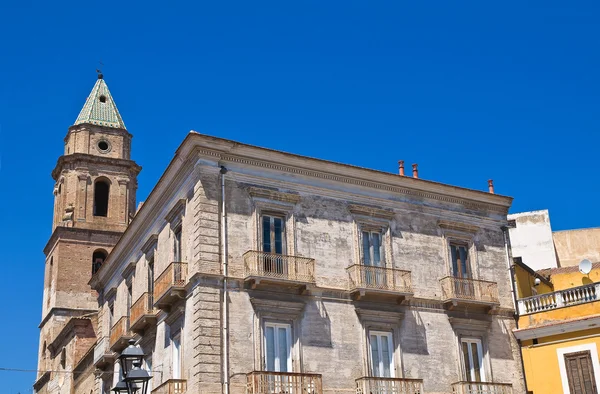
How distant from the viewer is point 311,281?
22594 millimetres

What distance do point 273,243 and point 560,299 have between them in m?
9.97

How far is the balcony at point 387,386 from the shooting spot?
22.2 metres

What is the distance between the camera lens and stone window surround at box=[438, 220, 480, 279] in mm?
26250


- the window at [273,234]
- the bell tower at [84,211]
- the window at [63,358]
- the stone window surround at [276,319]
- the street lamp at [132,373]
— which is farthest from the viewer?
the bell tower at [84,211]

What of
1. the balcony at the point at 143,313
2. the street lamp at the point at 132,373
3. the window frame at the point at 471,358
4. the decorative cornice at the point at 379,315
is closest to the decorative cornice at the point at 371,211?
the decorative cornice at the point at 379,315

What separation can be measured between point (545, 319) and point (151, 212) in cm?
1345

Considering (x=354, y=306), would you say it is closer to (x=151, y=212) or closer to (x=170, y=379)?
(x=170, y=379)

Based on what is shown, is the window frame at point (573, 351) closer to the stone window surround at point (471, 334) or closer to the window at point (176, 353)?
the stone window surround at point (471, 334)

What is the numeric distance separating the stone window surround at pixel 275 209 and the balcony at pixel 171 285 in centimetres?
230

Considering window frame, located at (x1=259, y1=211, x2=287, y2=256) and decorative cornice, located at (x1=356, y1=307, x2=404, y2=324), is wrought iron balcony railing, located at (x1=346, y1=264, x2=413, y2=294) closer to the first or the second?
decorative cornice, located at (x1=356, y1=307, x2=404, y2=324)

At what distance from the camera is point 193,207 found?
73.9 feet

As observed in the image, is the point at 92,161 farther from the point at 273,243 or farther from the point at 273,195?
the point at 273,243

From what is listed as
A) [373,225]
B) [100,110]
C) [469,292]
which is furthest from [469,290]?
[100,110]

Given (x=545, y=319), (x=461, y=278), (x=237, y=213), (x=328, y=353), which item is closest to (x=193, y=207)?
(x=237, y=213)
